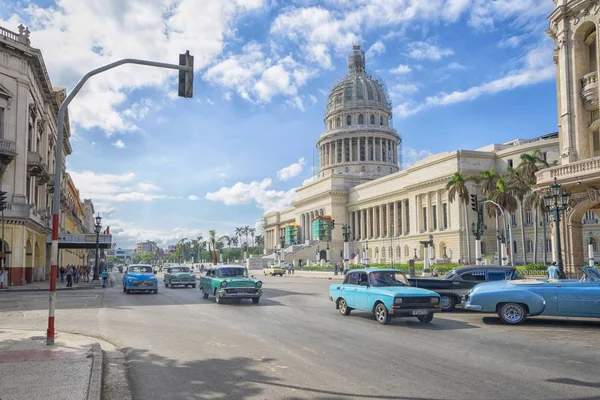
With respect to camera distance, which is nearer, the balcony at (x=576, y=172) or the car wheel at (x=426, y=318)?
the car wheel at (x=426, y=318)

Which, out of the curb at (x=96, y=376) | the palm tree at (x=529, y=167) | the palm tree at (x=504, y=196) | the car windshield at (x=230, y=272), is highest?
the palm tree at (x=529, y=167)

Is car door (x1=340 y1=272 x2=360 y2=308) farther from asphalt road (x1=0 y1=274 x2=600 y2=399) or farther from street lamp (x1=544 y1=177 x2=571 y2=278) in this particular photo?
street lamp (x1=544 y1=177 x2=571 y2=278)

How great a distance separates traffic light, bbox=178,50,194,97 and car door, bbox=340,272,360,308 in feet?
25.1

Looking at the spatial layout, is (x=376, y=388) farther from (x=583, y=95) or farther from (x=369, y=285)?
(x=583, y=95)

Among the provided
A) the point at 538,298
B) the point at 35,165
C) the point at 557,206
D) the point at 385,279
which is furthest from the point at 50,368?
the point at 35,165

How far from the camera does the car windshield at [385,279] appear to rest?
600 inches

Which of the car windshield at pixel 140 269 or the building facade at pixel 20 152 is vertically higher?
the building facade at pixel 20 152

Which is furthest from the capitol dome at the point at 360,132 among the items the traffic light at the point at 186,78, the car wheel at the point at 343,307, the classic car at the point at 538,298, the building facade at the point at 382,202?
the traffic light at the point at 186,78

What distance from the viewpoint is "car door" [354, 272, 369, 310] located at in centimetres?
1527

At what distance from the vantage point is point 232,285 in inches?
826

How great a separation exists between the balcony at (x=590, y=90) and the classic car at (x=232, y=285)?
20629 millimetres

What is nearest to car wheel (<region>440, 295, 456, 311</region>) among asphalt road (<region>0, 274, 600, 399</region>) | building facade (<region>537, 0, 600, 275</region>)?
→ asphalt road (<region>0, 274, 600, 399</region>)

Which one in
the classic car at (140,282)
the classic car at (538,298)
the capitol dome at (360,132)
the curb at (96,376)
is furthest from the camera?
the capitol dome at (360,132)

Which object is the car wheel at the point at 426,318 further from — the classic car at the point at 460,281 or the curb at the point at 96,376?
the curb at the point at 96,376
